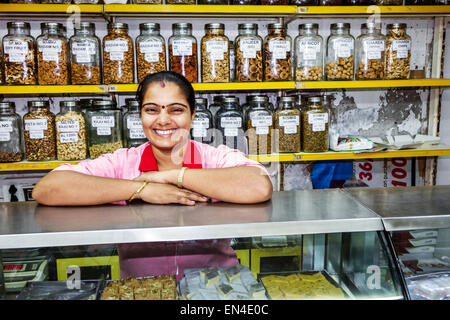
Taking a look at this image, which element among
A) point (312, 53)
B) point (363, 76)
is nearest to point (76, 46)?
point (312, 53)

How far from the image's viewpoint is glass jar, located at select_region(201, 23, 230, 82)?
2074 millimetres

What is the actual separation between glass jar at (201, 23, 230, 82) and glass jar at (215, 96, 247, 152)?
0.46ft

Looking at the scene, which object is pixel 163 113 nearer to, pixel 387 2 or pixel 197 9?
pixel 197 9

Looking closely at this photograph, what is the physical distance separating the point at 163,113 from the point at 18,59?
3.76 feet

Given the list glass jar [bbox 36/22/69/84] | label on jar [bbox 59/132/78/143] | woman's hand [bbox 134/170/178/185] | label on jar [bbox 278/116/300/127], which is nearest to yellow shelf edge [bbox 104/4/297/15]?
glass jar [bbox 36/22/69/84]

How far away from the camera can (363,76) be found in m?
2.23

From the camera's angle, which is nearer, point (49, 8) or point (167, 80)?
point (167, 80)

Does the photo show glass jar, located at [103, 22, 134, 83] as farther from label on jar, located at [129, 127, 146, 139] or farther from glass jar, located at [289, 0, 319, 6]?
glass jar, located at [289, 0, 319, 6]

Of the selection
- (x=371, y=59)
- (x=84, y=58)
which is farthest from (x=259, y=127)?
(x=84, y=58)

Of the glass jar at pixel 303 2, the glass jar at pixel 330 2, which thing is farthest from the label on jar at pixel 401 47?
the glass jar at pixel 303 2

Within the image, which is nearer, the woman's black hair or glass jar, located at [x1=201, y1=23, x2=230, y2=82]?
the woman's black hair

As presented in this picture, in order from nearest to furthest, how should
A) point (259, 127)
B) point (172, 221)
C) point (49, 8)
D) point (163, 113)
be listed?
point (172, 221) < point (163, 113) < point (49, 8) < point (259, 127)

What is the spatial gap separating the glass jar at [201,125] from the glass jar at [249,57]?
260mm

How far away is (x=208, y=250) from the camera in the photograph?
39.8 inches
